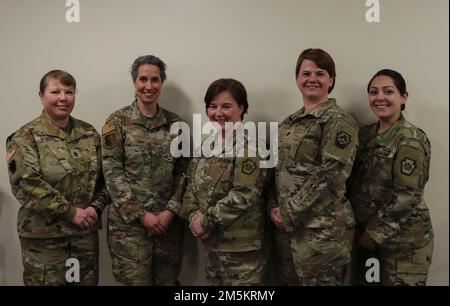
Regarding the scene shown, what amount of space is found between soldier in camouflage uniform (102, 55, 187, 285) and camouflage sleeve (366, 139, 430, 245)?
974 mm

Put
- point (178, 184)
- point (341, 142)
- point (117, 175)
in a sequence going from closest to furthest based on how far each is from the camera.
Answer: point (341, 142) < point (117, 175) < point (178, 184)

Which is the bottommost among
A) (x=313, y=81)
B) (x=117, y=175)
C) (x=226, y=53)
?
(x=117, y=175)

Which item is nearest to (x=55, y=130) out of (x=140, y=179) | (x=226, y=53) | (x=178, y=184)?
(x=140, y=179)

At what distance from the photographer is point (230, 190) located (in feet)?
6.03

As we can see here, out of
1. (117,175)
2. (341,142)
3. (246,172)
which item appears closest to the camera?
(341,142)

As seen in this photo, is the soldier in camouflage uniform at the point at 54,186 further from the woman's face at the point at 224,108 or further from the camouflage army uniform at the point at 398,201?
the camouflage army uniform at the point at 398,201

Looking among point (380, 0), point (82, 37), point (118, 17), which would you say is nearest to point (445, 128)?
point (380, 0)

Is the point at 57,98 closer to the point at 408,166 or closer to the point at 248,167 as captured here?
the point at 248,167

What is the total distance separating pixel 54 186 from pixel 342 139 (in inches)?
52.4

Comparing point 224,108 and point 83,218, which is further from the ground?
point 224,108

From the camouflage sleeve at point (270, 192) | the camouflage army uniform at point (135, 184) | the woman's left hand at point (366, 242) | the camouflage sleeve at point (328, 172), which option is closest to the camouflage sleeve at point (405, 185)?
the woman's left hand at point (366, 242)

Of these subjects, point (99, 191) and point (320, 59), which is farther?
point (99, 191)

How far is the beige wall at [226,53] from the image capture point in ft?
6.57

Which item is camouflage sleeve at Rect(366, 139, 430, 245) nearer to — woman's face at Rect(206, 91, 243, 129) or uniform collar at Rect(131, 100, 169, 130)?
woman's face at Rect(206, 91, 243, 129)
